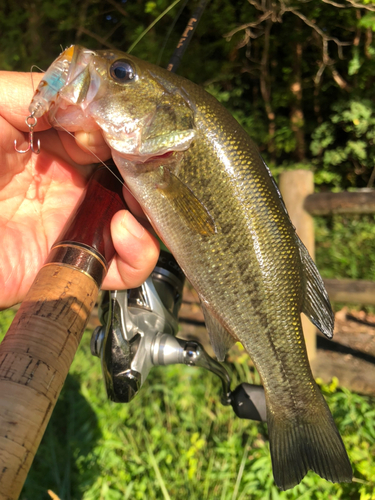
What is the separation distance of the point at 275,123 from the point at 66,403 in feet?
16.4

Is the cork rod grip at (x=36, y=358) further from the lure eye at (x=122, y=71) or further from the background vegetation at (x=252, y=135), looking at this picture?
the background vegetation at (x=252, y=135)

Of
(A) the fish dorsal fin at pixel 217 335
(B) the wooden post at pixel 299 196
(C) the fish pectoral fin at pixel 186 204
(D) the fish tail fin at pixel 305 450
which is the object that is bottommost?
(B) the wooden post at pixel 299 196

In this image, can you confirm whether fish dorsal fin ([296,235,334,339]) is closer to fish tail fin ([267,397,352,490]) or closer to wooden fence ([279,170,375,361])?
fish tail fin ([267,397,352,490])

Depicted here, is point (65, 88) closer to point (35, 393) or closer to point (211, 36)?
point (35, 393)

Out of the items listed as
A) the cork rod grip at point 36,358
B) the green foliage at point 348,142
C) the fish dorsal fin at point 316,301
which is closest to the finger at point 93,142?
the cork rod grip at point 36,358

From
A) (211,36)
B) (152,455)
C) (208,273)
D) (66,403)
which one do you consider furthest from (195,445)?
(211,36)

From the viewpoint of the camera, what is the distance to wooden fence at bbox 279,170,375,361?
10.1ft

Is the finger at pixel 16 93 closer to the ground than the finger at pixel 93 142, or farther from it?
farther from it

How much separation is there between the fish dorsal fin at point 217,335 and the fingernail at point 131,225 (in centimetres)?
39

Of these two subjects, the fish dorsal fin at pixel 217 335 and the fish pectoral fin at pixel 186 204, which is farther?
the fish dorsal fin at pixel 217 335

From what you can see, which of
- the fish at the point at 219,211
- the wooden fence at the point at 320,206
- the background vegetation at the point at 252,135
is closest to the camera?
the fish at the point at 219,211

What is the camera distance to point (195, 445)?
2.68 metres

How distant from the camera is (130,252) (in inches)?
58.3

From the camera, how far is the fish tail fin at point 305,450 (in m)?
1.34
